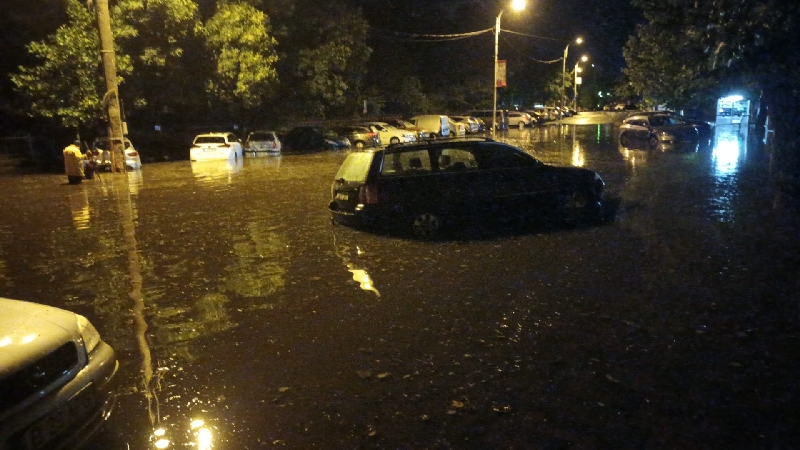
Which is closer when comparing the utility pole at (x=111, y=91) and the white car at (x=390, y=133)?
the utility pole at (x=111, y=91)

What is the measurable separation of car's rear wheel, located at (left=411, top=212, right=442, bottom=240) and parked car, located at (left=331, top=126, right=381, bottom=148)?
25559 mm

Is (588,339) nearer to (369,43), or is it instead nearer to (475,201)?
(475,201)

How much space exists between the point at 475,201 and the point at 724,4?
450 cm

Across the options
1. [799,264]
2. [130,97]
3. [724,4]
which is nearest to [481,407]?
[799,264]

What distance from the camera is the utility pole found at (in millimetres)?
23125

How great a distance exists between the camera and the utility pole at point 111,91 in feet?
75.9

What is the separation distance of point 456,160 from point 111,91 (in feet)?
55.2

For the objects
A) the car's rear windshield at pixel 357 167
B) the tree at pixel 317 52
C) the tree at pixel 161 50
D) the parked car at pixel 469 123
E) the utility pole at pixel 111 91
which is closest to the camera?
the car's rear windshield at pixel 357 167

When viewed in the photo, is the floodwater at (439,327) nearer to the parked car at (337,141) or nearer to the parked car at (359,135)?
the parked car at (359,135)

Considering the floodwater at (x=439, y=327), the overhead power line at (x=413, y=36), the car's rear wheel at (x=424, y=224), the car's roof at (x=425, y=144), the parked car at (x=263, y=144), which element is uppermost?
the overhead power line at (x=413, y=36)

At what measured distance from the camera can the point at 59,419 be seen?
12.1 ft

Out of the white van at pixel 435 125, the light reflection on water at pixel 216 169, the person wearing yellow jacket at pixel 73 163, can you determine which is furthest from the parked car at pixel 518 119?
the person wearing yellow jacket at pixel 73 163

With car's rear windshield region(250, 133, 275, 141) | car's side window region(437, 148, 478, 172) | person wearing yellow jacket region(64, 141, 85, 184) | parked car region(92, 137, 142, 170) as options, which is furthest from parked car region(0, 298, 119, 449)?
car's rear windshield region(250, 133, 275, 141)

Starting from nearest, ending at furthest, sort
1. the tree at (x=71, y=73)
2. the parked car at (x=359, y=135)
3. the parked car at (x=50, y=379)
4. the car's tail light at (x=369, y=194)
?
the parked car at (x=50, y=379) < the car's tail light at (x=369, y=194) < the tree at (x=71, y=73) < the parked car at (x=359, y=135)
